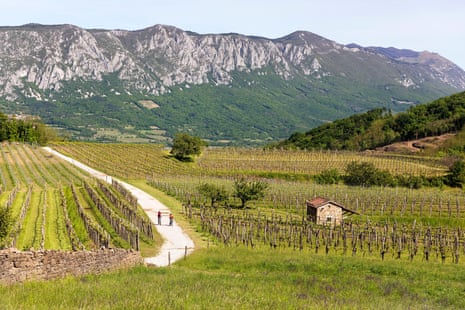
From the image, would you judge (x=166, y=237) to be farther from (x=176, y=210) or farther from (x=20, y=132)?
(x=20, y=132)

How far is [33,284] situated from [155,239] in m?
18.4

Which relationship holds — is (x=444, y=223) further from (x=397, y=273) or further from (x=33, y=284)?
(x=33, y=284)

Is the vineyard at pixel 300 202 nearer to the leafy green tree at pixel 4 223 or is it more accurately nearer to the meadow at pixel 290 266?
the meadow at pixel 290 266

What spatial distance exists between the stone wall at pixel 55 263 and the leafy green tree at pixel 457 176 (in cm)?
6999

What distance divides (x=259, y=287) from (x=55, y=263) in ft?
25.2

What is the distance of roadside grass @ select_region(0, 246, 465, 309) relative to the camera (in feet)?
41.7

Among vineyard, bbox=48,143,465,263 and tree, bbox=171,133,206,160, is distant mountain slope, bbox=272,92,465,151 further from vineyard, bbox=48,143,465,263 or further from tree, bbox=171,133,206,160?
tree, bbox=171,133,206,160

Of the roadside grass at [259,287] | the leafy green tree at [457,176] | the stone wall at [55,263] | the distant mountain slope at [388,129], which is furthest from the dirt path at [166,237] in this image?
the distant mountain slope at [388,129]

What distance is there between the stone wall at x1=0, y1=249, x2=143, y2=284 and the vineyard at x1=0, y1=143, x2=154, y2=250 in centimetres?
388

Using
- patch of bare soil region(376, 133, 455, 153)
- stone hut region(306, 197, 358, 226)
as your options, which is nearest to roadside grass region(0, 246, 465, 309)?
stone hut region(306, 197, 358, 226)

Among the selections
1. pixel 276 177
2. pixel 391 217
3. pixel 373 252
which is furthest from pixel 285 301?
pixel 276 177

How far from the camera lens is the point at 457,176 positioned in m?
80.3

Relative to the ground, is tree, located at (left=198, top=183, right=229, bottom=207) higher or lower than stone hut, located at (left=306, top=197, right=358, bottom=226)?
higher

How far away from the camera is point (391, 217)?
170ft
